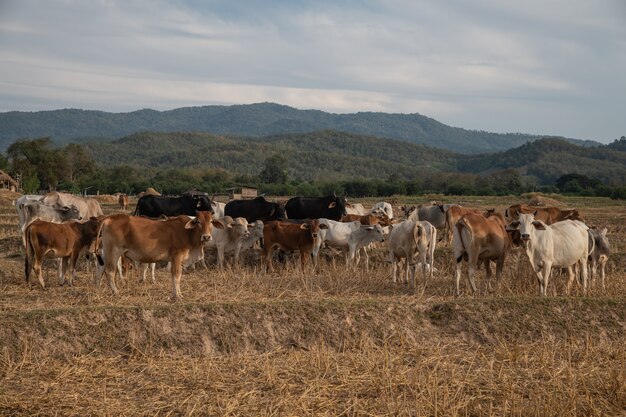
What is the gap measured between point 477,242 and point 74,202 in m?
15.3

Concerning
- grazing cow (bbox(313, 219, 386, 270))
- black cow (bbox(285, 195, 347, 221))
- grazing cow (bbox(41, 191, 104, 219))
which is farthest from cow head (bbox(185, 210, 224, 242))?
black cow (bbox(285, 195, 347, 221))

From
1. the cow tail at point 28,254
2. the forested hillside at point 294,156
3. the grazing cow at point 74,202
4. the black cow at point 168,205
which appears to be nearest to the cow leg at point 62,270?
the cow tail at point 28,254

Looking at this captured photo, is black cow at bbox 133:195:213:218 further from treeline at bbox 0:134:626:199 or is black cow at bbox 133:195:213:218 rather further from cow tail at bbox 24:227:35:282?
treeline at bbox 0:134:626:199

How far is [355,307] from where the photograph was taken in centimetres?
1241

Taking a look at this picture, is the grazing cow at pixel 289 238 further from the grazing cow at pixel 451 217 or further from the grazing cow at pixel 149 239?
the grazing cow at pixel 149 239

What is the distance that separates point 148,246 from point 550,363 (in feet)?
24.8

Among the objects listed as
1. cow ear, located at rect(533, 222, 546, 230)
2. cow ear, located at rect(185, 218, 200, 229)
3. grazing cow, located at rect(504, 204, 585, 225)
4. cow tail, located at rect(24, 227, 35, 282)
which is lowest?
cow tail, located at rect(24, 227, 35, 282)

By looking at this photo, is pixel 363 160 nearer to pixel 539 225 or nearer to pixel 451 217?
pixel 451 217

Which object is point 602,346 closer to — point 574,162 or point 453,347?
point 453,347

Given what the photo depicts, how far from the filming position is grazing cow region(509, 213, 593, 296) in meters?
14.8

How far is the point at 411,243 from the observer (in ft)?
53.0

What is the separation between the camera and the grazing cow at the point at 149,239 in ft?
45.6

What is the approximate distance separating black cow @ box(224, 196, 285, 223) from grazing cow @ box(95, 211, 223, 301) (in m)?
10.6

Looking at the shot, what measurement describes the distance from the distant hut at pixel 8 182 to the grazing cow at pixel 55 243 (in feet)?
157
